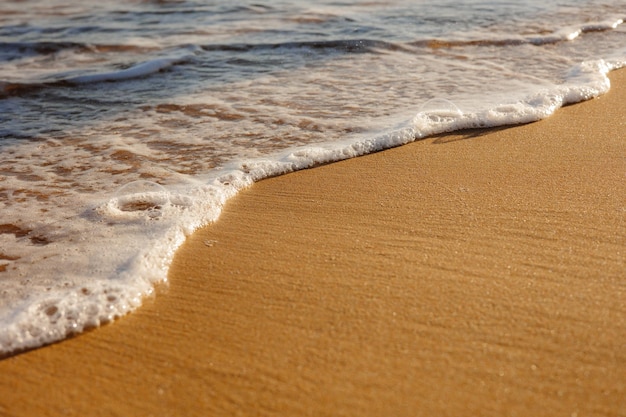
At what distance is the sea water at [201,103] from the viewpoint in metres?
2.21

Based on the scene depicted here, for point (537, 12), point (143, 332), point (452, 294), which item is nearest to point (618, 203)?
point (452, 294)

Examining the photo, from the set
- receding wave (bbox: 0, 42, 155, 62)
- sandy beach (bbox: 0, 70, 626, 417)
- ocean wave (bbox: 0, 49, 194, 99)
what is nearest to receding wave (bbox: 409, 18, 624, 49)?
ocean wave (bbox: 0, 49, 194, 99)

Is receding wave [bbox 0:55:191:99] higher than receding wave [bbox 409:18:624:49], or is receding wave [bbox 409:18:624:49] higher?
receding wave [bbox 409:18:624:49]

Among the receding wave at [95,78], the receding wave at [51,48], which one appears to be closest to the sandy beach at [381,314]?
the receding wave at [95,78]

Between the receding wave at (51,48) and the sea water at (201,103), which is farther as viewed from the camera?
the receding wave at (51,48)

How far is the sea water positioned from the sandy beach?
19 centimetres

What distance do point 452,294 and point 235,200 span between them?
111 centimetres

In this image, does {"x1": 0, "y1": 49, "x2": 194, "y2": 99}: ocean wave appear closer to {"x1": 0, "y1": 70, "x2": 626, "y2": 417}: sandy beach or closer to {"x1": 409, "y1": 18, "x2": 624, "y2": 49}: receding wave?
{"x1": 409, "y1": 18, "x2": 624, "y2": 49}: receding wave

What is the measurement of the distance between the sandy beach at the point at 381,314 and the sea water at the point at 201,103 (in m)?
0.19

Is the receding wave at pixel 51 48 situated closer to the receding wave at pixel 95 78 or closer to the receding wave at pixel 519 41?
the receding wave at pixel 95 78

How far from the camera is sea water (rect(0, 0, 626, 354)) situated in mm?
2207

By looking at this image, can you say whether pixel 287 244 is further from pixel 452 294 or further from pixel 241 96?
pixel 241 96

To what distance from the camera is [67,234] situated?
7.72 feet

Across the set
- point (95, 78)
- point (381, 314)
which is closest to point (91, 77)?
point (95, 78)
